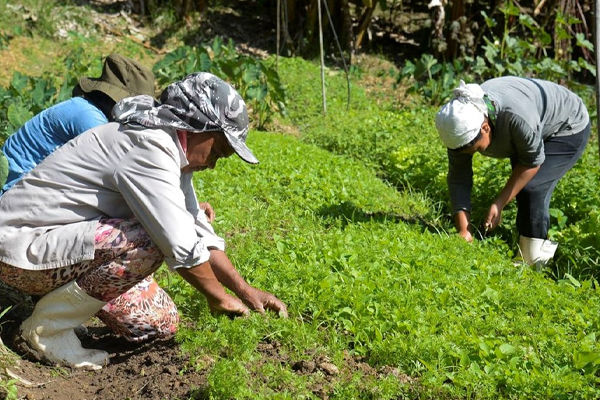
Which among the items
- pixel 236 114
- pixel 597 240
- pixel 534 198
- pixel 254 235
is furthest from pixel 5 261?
pixel 597 240

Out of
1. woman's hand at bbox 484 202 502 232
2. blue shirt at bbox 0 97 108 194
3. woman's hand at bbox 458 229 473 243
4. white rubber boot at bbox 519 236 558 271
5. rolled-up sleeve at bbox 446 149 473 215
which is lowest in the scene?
white rubber boot at bbox 519 236 558 271

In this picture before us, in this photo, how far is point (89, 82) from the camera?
411 centimetres

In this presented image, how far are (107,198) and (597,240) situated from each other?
336 centimetres

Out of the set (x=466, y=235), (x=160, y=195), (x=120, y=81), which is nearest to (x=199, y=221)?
(x=160, y=195)

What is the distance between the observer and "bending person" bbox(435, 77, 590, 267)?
4566 mm

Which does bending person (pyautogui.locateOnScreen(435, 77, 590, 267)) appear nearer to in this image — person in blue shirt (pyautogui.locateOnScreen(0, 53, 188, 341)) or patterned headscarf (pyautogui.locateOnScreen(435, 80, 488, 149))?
patterned headscarf (pyautogui.locateOnScreen(435, 80, 488, 149))

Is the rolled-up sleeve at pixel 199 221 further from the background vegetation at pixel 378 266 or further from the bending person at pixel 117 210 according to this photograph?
the background vegetation at pixel 378 266

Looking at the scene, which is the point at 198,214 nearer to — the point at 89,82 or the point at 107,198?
the point at 107,198

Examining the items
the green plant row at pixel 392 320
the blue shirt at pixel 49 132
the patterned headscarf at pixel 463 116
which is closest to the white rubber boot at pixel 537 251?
the green plant row at pixel 392 320

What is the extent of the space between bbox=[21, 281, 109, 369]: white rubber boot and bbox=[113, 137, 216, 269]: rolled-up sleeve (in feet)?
1.64

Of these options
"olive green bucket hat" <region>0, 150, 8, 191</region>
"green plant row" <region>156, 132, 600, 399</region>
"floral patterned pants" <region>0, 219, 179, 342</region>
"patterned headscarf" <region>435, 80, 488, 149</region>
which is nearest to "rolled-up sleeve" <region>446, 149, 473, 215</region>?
"green plant row" <region>156, 132, 600, 399</region>

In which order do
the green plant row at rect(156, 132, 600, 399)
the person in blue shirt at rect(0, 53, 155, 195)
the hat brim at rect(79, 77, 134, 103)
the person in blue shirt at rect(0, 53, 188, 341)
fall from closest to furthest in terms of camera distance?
1. the green plant row at rect(156, 132, 600, 399)
2. the person in blue shirt at rect(0, 53, 188, 341)
3. the person in blue shirt at rect(0, 53, 155, 195)
4. the hat brim at rect(79, 77, 134, 103)

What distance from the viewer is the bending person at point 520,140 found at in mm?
4566

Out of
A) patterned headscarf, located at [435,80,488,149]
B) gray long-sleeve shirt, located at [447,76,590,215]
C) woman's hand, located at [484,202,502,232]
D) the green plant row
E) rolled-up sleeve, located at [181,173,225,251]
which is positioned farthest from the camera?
woman's hand, located at [484,202,502,232]
